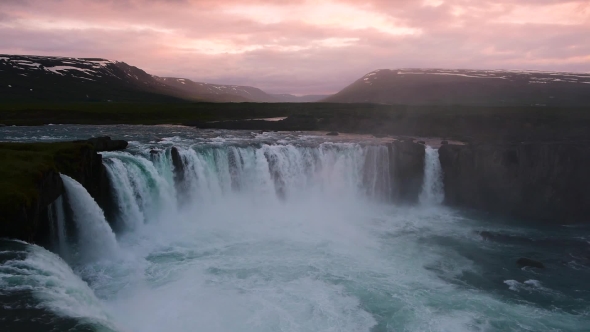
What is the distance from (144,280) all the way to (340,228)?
1366cm

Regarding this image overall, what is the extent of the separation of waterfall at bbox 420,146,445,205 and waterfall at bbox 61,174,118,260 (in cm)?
2494

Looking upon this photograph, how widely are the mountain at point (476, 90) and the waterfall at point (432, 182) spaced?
83.0 meters

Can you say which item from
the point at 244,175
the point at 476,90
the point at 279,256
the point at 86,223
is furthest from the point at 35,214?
the point at 476,90

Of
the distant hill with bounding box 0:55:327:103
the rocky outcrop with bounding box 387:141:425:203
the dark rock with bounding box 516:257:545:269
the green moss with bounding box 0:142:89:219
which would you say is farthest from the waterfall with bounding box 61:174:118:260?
the distant hill with bounding box 0:55:327:103

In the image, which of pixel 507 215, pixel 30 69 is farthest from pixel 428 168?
pixel 30 69

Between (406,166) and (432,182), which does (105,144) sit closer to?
(406,166)

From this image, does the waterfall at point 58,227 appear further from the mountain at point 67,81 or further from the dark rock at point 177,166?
the mountain at point 67,81

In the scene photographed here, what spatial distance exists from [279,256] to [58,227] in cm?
1020

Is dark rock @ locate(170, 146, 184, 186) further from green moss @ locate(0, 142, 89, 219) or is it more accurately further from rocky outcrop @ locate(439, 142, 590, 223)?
rocky outcrop @ locate(439, 142, 590, 223)

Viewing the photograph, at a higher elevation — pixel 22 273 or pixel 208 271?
pixel 22 273

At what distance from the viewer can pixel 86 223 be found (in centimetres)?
1962

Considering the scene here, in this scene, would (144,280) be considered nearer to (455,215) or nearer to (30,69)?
(455,215)

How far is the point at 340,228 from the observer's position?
28.5 meters

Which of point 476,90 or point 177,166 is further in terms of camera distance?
point 476,90
